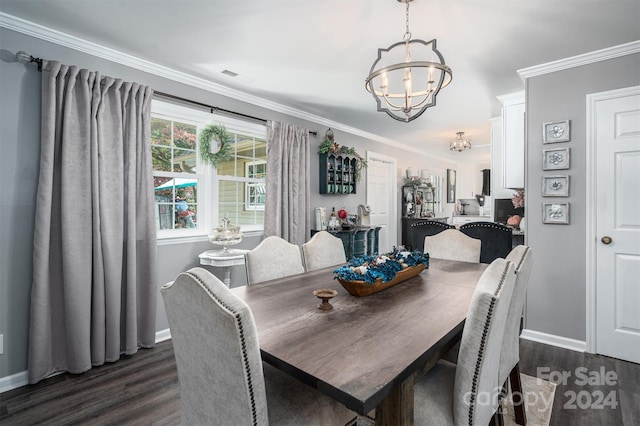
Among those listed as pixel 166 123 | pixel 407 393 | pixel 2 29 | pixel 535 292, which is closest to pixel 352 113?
pixel 166 123

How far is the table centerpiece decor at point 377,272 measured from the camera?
166 centimetres

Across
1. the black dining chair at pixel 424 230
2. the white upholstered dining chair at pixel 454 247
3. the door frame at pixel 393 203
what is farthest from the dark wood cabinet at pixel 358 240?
the white upholstered dining chair at pixel 454 247

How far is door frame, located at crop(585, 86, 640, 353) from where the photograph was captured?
270 cm

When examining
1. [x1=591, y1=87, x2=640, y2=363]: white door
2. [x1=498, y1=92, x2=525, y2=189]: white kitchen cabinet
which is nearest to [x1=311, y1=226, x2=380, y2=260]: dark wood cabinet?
[x1=498, y1=92, x2=525, y2=189]: white kitchen cabinet

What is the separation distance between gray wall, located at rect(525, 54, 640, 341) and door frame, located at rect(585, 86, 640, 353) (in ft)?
0.11

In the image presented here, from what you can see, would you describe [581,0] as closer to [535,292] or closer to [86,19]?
[535,292]

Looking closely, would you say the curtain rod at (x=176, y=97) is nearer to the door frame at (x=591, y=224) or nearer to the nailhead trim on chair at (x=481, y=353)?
the door frame at (x=591, y=224)

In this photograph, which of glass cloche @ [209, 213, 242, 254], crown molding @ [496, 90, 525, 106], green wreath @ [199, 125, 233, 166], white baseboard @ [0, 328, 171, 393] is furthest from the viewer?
crown molding @ [496, 90, 525, 106]

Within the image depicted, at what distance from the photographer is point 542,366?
8.15 feet

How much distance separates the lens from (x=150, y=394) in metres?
2.13

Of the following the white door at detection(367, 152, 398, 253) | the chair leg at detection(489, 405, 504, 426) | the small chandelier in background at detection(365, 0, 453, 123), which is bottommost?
the chair leg at detection(489, 405, 504, 426)

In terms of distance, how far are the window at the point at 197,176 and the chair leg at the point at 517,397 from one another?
2.76m

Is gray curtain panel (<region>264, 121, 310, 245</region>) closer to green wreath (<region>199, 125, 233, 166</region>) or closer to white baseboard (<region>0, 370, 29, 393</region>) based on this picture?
green wreath (<region>199, 125, 233, 166</region>)

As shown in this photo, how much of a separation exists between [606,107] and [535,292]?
1637mm
